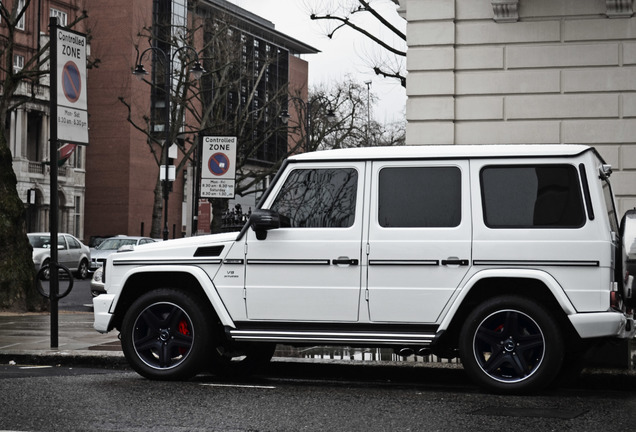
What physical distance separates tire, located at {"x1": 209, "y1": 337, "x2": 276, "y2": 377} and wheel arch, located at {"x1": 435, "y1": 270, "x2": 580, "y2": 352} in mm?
2074

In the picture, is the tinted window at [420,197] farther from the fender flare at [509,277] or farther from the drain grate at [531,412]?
the drain grate at [531,412]

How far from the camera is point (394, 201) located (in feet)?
30.0

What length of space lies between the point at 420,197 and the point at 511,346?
57.6 inches

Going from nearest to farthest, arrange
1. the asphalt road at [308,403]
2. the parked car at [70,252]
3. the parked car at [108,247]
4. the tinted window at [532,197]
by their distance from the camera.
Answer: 1. the asphalt road at [308,403]
2. the tinted window at [532,197]
3. the parked car at [70,252]
4. the parked car at [108,247]

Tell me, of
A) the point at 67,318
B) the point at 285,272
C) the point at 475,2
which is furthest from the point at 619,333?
the point at 67,318

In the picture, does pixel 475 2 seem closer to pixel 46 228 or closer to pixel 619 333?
pixel 619 333

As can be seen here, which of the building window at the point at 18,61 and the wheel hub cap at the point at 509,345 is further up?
the building window at the point at 18,61

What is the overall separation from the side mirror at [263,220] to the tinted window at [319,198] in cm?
20

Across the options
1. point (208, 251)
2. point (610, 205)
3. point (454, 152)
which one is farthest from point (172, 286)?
point (610, 205)

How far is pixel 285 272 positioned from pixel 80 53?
522 centimetres

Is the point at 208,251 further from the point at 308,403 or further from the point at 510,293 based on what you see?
the point at 510,293

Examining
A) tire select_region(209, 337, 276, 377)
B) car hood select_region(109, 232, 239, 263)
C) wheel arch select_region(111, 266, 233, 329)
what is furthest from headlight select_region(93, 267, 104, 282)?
car hood select_region(109, 232, 239, 263)

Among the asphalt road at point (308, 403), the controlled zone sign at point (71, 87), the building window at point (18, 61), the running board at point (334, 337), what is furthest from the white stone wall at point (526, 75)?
the building window at point (18, 61)

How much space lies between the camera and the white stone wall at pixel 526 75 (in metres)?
15.9
